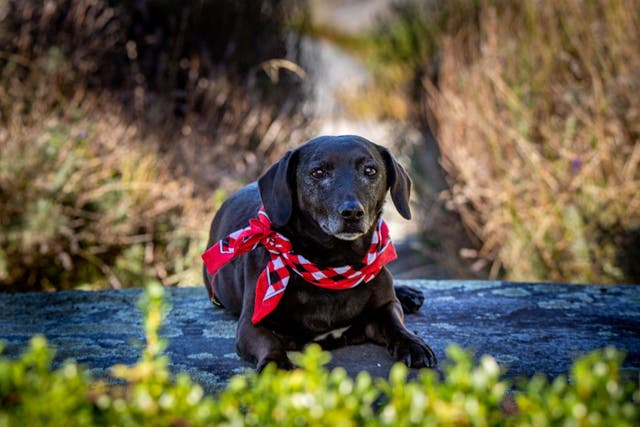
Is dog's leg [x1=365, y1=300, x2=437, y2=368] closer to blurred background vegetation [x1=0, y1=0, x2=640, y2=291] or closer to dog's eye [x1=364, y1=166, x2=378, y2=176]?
dog's eye [x1=364, y1=166, x2=378, y2=176]

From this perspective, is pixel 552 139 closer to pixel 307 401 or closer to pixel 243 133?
pixel 243 133

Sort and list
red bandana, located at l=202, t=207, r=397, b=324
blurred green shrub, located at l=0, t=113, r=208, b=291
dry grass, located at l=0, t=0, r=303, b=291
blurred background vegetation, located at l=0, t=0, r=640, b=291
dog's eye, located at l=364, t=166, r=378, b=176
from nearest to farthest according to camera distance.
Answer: red bandana, located at l=202, t=207, r=397, b=324, dog's eye, located at l=364, t=166, r=378, b=176, blurred green shrub, located at l=0, t=113, r=208, b=291, dry grass, located at l=0, t=0, r=303, b=291, blurred background vegetation, located at l=0, t=0, r=640, b=291

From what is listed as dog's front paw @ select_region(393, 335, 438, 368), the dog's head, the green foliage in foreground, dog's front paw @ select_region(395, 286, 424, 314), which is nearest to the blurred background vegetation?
dog's front paw @ select_region(395, 286, 424, 314)

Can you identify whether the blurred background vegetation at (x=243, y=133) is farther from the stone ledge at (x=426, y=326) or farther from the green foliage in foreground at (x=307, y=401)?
the green foliage in foreground at (x=307, y=401)

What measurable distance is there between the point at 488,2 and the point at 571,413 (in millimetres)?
7063

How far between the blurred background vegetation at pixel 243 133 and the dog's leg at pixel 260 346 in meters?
2.97

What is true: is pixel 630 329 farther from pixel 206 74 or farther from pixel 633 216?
pixel 206 74

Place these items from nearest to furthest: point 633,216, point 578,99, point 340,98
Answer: point 633,216 < point 578,99 < point 340,98

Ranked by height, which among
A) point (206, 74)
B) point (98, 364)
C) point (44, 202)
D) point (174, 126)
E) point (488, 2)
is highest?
point (488, 2)

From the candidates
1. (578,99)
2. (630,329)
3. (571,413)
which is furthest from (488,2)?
(571,413)

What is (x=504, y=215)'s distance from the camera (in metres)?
6.73

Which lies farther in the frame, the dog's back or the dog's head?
the dog's back

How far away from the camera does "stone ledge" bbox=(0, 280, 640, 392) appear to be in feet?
10.3

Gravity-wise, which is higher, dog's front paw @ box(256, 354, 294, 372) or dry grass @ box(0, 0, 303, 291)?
dry grass @ box(0, 0, 303, 291)
